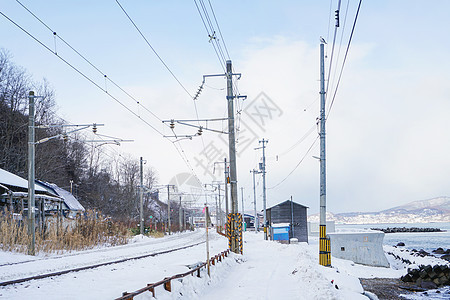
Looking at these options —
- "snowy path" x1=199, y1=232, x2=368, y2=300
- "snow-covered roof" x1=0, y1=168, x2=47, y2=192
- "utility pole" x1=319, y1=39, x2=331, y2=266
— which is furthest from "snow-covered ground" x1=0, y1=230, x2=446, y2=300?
"snow-covered roof" x1=0, y1=168, x2=47, y2=192

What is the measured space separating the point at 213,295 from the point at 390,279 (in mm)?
14153

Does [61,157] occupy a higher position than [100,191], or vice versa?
[61,157]

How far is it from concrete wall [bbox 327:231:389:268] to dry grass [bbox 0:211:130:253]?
15604mm

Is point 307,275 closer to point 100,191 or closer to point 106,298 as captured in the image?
point 106,298

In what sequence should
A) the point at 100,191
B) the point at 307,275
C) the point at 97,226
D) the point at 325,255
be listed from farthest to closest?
the point at 100,191 < the point at 97,226 < the point at 325,255 < the point at 307,275

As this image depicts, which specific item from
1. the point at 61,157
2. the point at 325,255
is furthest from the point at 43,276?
the point at 61,157

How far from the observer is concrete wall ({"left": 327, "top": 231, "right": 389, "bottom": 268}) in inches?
1171

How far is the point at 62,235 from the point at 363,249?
738 inches

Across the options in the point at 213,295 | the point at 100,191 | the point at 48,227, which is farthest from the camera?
the point at 100,191

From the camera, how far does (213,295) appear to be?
11.6 metres

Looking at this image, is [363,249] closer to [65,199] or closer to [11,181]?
[11,181]

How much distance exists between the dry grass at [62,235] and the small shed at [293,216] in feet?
55.3

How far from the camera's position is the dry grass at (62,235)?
20891 millimetres

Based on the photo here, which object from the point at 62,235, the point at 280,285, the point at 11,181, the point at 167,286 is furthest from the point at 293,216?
the point at 167,286
